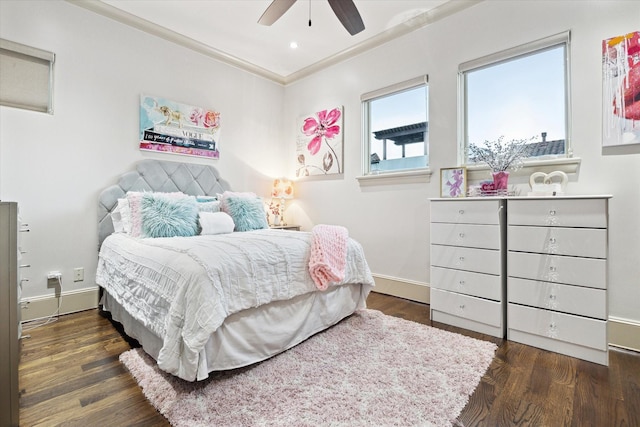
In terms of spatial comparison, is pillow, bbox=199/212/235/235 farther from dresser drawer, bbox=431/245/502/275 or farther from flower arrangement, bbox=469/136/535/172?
flower arrangement, bbox=469/136/535/172

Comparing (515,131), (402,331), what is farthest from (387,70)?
(402,331)

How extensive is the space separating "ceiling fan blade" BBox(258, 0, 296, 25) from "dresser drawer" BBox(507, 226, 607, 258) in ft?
7.32

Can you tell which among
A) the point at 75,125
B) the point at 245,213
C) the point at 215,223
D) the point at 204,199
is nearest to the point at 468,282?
the point at 245,213

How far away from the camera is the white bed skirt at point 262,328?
158cm

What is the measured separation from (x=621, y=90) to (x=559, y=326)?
1.64 m

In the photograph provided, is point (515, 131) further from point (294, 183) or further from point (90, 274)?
Answer: point (90, 274)

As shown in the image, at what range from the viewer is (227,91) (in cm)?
382

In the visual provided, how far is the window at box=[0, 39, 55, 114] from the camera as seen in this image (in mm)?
2396

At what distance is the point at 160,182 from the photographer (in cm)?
315

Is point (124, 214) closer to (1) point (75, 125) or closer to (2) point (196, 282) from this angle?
(1) point (75, 125)

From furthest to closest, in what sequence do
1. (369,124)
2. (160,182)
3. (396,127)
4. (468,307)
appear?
(369,124) < (396,127) < (160,182) < (468,307)

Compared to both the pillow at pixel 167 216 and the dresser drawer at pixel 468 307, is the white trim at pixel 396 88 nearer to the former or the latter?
the dresser drawer at pixel 468 307

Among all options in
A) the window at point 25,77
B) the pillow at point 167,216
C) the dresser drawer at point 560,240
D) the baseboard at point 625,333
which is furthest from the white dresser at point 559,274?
the window at point 25,77

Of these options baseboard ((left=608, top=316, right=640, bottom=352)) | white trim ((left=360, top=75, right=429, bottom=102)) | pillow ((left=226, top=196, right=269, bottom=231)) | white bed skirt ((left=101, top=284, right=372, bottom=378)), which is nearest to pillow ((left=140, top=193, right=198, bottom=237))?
pillow ((left=226, top=196, right=269, bottom=231))
